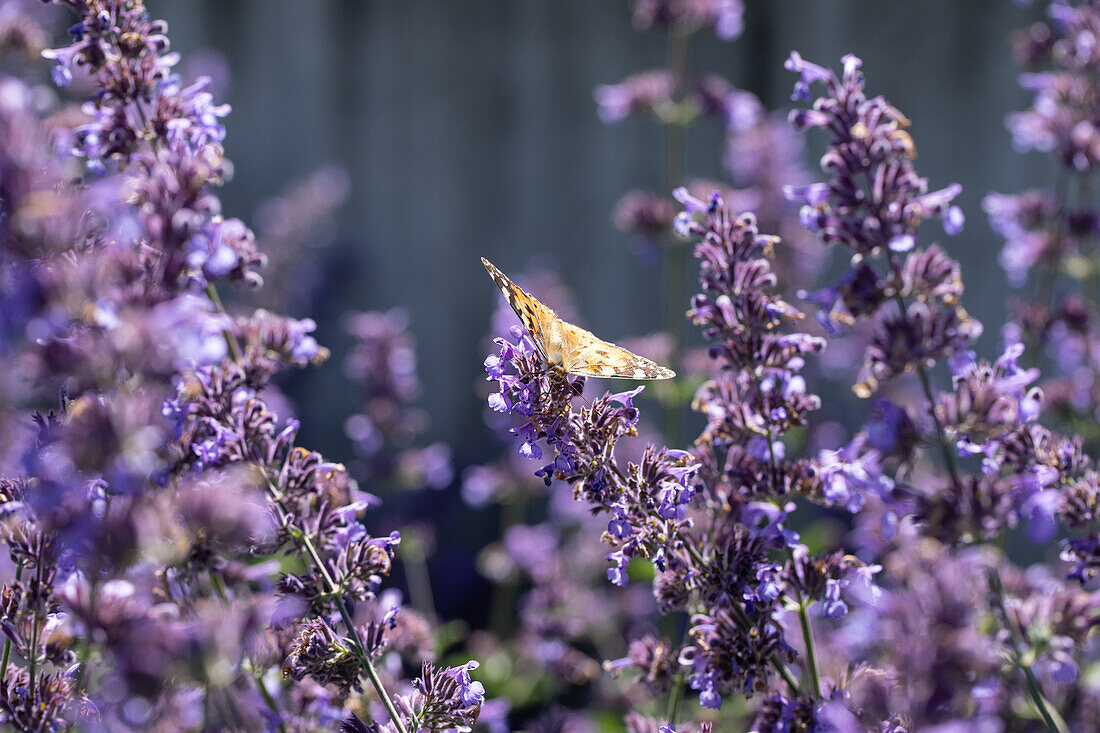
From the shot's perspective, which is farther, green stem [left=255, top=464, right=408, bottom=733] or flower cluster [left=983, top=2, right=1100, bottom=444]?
flower cluster [left=983, top=2, right=1100, bottom=444]

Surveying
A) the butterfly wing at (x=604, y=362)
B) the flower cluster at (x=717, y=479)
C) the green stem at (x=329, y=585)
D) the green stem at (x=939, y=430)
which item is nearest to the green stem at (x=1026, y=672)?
the green stem at (x=939, y=430)

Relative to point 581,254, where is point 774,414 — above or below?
above

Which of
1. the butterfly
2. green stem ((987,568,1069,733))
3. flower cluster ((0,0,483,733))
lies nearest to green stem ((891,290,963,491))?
green stem ((987,568,1069,733))

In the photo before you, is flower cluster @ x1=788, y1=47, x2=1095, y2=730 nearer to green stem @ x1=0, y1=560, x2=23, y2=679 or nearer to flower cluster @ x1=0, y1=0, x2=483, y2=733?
flower cluster @ x1=0, y1=0, x2=483, y2=733

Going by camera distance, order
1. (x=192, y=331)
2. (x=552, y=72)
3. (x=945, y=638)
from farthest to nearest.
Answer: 1. (x=552, y=72)
2. (x=192, y=331)
3. (x=945, y=638)

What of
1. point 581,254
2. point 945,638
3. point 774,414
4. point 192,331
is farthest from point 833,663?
point 581,254

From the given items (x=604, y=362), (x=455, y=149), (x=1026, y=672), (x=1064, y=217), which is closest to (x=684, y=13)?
(x=1064, y=217)

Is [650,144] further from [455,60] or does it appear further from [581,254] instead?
[455,60]
